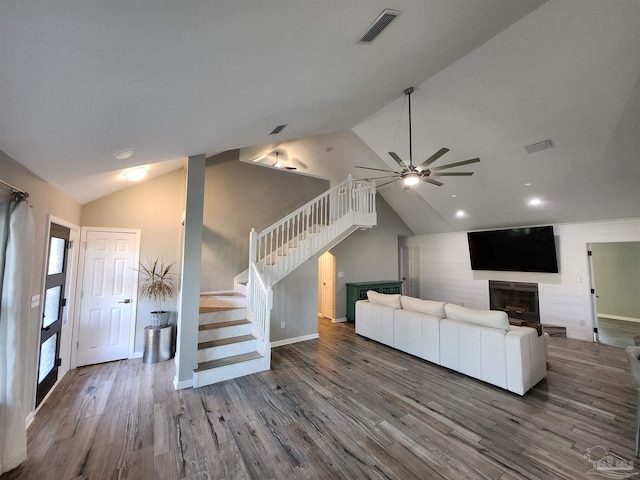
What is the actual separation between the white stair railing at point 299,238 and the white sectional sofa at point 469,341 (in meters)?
1.77

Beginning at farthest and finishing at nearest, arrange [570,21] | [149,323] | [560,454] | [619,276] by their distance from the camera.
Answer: [619,276] → [149,323] → [570,21] → [560,454]

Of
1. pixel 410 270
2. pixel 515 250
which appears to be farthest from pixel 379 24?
pixel 410 270

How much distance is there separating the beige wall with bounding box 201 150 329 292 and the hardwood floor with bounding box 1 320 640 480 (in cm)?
195

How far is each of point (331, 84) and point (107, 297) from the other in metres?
4.53

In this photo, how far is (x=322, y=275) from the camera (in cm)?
761

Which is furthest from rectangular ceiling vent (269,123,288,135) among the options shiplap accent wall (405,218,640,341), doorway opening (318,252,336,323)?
shiplap accent wall (405,218,640,341)

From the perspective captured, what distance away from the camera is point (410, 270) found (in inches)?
356

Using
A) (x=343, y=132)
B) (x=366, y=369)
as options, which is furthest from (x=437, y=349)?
(x=343, y=132)

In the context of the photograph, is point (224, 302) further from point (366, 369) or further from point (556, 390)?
point (556, 390)

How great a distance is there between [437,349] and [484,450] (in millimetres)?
1793

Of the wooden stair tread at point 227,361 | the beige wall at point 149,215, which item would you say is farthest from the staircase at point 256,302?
the beige wall at point 149,215

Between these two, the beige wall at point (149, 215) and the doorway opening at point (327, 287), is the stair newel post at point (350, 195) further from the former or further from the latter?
the beige wall at point (149, 215)

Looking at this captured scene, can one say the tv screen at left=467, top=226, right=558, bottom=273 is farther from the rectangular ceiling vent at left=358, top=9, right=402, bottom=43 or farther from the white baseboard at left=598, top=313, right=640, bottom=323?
the rectangular ceiling vent at left=358, top=9, right=402, bottom=43

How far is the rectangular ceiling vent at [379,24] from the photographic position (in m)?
1.75
